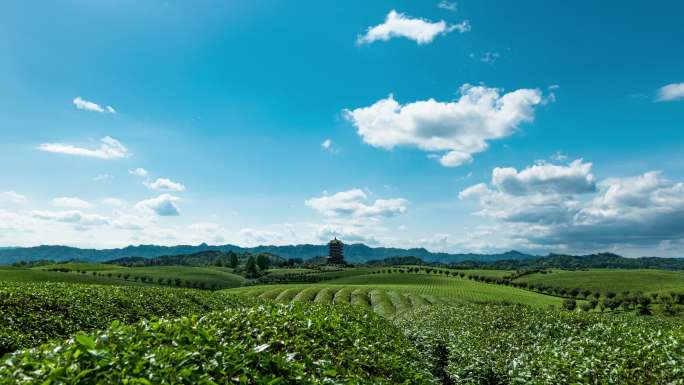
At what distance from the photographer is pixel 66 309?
20.4 metres

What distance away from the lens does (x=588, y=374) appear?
11.5m

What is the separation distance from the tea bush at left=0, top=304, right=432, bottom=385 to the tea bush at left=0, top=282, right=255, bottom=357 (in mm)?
8668

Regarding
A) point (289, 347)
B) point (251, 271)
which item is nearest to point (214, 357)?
point (289, 347)

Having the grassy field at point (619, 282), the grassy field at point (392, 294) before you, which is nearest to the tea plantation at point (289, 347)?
the grassy field at point (392, 294)

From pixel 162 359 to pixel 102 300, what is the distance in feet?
71.1

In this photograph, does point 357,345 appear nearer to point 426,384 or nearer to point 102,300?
point 426,384

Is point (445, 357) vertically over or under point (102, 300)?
under

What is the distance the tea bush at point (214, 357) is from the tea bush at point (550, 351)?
18.9 ft

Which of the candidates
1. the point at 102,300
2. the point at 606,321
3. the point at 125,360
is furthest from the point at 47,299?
the point at 606,321

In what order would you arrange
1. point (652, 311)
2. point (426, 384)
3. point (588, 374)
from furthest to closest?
point (652, 311) < point (588, 374) < point (426, 384)

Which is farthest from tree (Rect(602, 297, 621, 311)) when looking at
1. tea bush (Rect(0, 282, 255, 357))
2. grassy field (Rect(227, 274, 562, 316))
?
tea bush (Rect(0, 282, 255, 357))

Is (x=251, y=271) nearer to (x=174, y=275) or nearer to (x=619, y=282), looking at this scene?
(x=174, y=275)

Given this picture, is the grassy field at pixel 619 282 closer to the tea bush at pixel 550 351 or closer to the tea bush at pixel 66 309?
the tea bush at pixel 550 351

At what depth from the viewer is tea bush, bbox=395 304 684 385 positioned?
11336 mm
